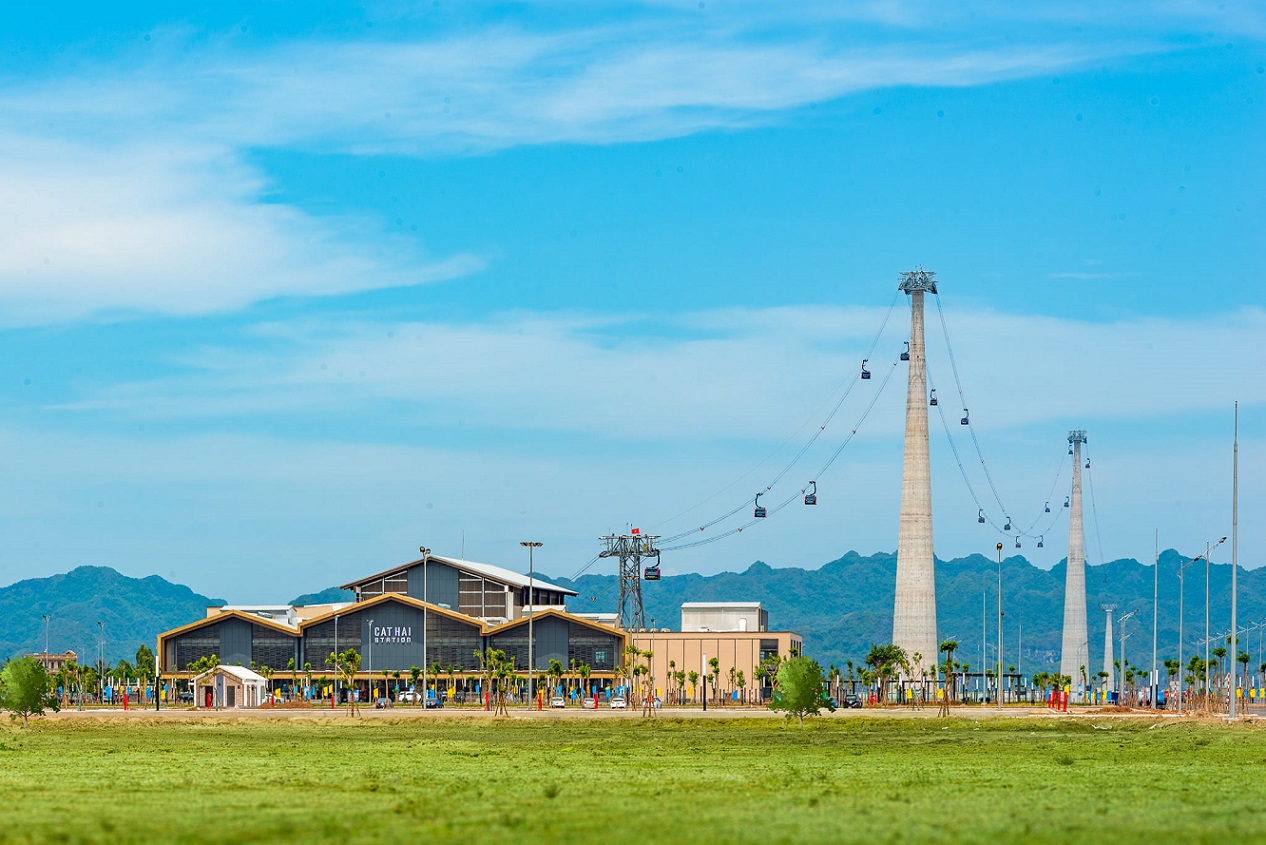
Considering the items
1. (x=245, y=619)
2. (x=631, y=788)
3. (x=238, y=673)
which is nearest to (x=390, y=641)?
(x=245, y=619)

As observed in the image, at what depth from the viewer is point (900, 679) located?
7318 inches

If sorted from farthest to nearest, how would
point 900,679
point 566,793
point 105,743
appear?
point 900,679 → point 105,743 → point 566,793

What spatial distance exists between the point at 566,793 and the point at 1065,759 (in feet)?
82.9

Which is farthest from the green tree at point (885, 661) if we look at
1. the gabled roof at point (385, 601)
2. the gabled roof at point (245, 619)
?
the gabled roof at point (245, 619)

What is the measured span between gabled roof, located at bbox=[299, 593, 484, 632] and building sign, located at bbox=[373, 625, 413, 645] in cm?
281

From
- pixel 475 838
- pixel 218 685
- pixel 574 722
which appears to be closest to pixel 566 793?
pixel 475 838

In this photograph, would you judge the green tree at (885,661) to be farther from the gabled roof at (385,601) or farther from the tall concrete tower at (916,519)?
the gabled roof at (385,601)

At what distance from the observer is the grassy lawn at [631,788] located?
1411 inches

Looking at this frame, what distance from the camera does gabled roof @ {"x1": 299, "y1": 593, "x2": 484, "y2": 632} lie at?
7367 inches

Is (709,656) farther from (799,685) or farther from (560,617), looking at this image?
(799,685)

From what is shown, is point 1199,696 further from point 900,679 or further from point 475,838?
point 475,838

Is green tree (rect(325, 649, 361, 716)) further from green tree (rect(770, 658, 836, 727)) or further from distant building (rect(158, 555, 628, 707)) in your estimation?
green tree (rect(770, 658, 836, 727))

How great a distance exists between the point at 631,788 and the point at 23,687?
6325 cm

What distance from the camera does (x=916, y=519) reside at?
182250 millimetres
